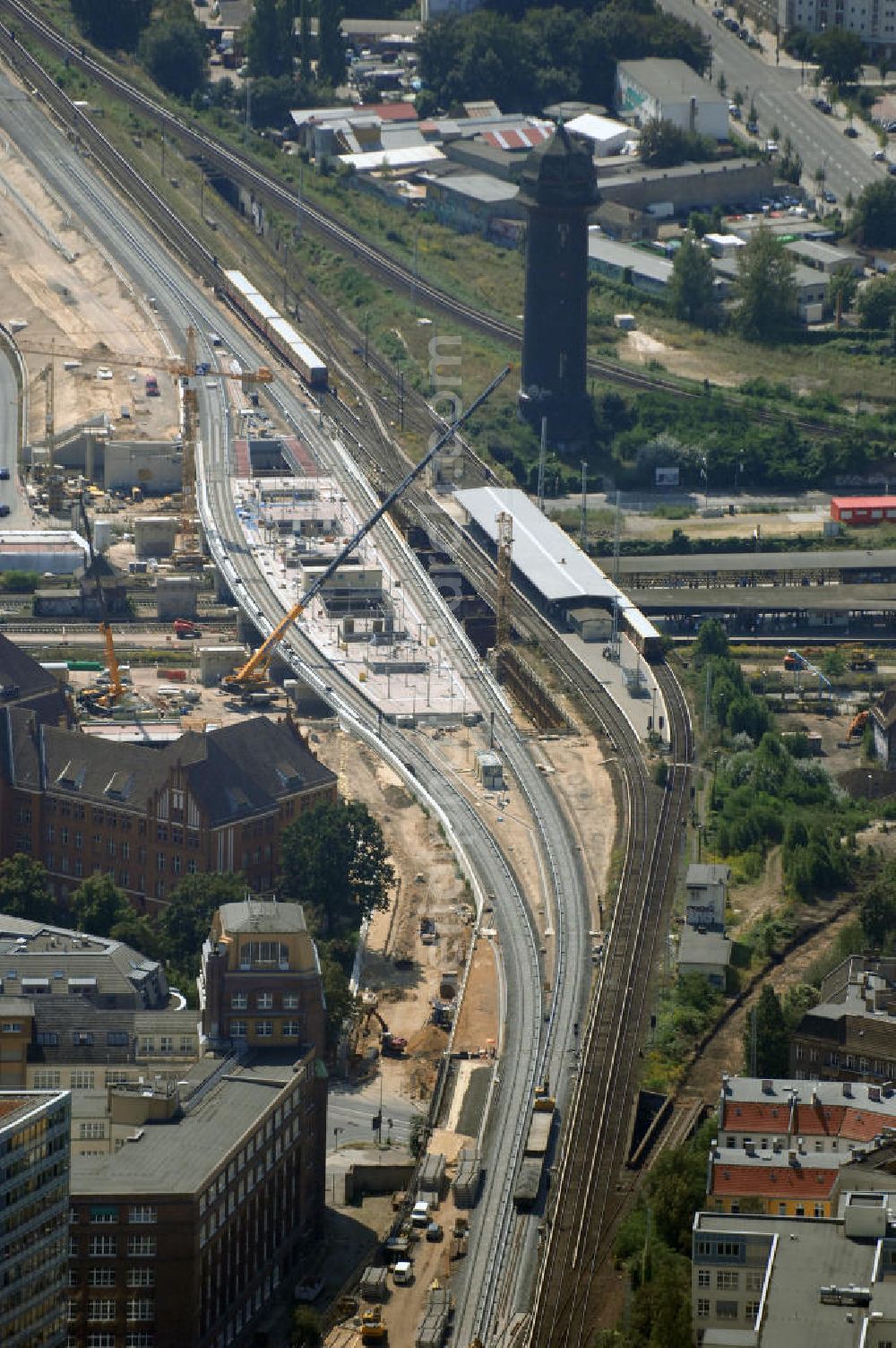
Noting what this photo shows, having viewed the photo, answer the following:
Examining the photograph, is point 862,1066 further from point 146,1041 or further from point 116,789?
point 116,789

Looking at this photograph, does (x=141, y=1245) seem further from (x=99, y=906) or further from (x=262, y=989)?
(x=99, y=906)

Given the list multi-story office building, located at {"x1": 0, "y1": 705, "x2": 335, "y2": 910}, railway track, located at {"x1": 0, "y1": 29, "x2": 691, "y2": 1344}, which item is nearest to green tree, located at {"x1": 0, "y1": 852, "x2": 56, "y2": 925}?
multi-story office building, located at {"x1": 0, "y1": 705, "x2": 335, "y2": 910}

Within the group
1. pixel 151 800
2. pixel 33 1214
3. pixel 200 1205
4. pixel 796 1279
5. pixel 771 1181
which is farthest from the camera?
pixel 151 800

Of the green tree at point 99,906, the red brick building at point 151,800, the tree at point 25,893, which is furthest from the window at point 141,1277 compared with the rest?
the red brick building at point 151,800

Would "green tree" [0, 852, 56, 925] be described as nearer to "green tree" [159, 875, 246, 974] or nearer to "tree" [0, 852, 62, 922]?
"tree" [0, 852, 62, 922]

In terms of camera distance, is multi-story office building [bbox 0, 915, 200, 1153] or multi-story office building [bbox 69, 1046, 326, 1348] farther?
multi-story office building [bbox 0, 915, 200, 1153]

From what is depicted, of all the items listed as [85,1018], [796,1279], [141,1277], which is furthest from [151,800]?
[796,1279]

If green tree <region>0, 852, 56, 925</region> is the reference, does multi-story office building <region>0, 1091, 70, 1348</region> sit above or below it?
above
